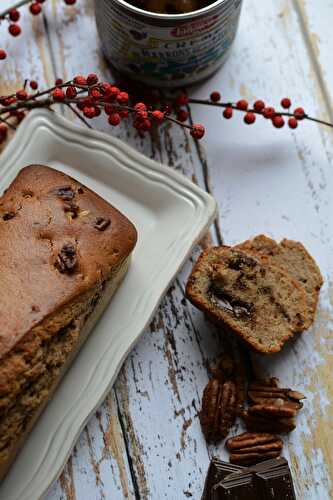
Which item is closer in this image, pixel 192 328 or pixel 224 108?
pixel 192 328

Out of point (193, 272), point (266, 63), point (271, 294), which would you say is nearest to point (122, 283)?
point (193, 272)

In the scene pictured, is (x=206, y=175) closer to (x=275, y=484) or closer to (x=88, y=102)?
(x=88, y=102)

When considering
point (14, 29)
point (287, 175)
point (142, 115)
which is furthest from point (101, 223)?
point (14, 29)

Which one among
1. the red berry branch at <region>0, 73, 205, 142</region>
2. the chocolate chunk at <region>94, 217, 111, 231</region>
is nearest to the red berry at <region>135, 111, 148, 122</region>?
the red berry branch at <region>0, 73, 205, 142</region>

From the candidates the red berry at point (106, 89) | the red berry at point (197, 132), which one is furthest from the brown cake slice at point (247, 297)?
the red berry at point (106, 89)

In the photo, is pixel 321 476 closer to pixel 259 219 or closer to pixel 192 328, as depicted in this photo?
pixel 192 328

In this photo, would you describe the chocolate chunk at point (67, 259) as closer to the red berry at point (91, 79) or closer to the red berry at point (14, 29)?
the red berry at point (91, 79)

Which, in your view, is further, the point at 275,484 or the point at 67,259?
the point at 275,484

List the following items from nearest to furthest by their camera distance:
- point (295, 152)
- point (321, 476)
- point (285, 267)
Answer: point (321, 476) → point (285, 267) → point (295, 152)
